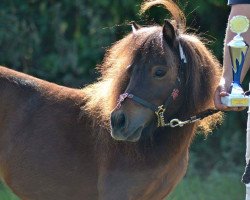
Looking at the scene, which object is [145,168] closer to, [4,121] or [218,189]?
[4,121]

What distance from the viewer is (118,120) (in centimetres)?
389

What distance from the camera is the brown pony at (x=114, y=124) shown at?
13.1 feet

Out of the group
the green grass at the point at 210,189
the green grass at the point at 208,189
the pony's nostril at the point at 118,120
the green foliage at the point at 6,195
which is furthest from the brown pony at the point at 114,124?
the green grass at the point at 210,189

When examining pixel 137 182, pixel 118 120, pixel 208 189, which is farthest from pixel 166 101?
pixel 208 189

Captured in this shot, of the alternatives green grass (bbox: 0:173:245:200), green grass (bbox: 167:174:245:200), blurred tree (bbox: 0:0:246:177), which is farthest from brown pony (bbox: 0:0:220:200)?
blurred tree (bbox: 0:0:246:177)

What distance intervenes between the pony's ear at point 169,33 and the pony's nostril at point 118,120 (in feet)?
1.69

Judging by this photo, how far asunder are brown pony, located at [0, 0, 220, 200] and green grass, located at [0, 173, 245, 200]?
2.14m

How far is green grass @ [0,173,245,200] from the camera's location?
22.2 ft

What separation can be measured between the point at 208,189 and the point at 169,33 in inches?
125

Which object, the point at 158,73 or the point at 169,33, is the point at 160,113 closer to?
the point at 158,73

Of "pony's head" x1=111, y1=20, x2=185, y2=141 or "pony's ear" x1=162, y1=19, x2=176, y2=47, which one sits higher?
"pony's ear" x1=162, y1=19, x2=176, y2=47

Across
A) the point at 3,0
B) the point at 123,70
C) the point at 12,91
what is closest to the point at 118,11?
the point at 3,0

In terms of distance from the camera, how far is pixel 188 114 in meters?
4.18

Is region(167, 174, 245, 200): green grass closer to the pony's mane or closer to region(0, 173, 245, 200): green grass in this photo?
region(0, 173, 245, 200): green grass
